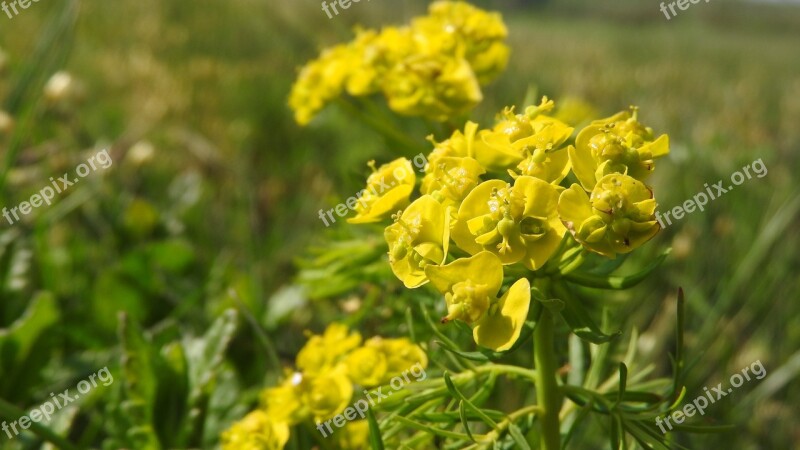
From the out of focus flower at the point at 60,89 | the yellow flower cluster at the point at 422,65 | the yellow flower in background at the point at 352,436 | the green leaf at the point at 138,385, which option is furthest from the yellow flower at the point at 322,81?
the out of focus flower at the point at 60,89

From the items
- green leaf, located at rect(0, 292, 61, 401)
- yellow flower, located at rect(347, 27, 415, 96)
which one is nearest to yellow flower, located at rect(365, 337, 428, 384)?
yellow flower, located at rect(347, 27, 415, 96)

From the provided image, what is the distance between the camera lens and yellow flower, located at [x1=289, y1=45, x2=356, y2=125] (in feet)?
5.08

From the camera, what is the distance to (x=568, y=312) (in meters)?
0.93

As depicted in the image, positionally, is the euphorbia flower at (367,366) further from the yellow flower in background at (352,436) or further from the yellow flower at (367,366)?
the yellow flower in background at (352,436)

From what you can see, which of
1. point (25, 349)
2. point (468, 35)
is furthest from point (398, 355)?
point (25, 349)

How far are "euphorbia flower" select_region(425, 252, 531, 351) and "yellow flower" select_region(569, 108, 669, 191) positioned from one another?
0.15 m

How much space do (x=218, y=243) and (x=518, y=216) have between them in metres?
1.98

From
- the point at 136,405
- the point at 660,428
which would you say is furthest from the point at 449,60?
the point at 136,405

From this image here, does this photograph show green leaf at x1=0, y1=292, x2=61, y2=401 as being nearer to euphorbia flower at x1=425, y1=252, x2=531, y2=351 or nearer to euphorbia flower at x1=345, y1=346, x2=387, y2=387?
euphorbia flower at x1=345, y1=346, x2=387, y2=387

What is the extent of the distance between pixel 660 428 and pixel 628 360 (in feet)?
0.47

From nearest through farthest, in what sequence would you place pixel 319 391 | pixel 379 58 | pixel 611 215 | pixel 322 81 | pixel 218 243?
pixel 611 215 → pixel 319 391 → pixel 379 58 → pixel 322 81 → pixel 218 243

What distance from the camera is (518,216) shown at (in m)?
0.86

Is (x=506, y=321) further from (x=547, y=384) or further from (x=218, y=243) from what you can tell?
(x=218, y=243)

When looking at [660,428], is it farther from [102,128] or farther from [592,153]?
[102,128]
